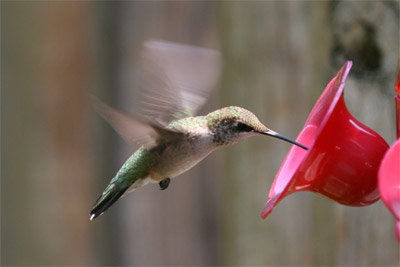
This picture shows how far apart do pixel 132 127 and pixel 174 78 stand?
39 centimetres


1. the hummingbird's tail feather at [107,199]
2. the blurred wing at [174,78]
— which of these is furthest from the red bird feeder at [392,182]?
the hummingbird's tail feather at [107,199]

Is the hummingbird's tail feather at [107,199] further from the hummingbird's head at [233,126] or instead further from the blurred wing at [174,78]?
the hummingbird's head at [233,126]

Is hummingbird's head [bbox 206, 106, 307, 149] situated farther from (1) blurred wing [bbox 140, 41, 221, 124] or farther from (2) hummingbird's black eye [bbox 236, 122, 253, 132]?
(1) blurred wing [bbox 140, 41, 221, 124]

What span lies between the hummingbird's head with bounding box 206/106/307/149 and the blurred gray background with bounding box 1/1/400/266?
0.36m

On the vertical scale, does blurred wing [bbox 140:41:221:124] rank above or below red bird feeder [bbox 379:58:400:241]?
below

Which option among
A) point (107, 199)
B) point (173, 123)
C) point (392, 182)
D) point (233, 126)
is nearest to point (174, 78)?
point (173, 123)

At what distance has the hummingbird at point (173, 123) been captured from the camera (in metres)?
1.81

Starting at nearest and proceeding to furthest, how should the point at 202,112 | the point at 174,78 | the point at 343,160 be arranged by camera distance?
the point at 343,160 → the point at 174,78 → the point at 202,112

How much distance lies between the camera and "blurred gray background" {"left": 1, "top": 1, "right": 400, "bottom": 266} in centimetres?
192

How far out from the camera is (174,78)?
205 cm

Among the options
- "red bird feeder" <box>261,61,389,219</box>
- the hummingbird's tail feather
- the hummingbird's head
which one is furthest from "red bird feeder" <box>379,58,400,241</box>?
the hummingbird's tail feather

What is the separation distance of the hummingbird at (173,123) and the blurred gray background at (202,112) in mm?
235

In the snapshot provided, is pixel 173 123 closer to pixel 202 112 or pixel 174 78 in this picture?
pixel 174 78

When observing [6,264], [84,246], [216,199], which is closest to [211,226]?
[216,199]
